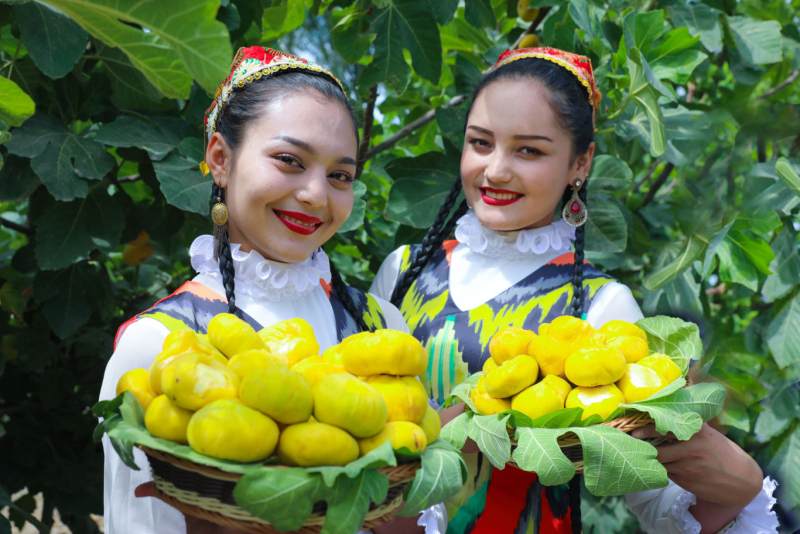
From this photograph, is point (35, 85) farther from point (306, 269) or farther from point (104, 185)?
point (306, 269)

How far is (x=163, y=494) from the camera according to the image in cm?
115

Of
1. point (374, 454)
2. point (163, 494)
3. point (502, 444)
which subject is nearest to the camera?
point (374, 454)

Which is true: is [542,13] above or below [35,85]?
above

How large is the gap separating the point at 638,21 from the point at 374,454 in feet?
6.25

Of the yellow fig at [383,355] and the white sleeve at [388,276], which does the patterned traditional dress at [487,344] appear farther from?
the yellow fig at [383,355]

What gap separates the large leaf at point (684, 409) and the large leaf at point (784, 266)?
33 centimetres

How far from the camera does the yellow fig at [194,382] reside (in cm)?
105

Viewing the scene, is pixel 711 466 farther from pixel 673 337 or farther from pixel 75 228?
pixel 75 228

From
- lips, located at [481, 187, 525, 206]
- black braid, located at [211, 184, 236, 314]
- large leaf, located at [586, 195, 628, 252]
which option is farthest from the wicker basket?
large leaf, located at [586, 195, 628, 252]

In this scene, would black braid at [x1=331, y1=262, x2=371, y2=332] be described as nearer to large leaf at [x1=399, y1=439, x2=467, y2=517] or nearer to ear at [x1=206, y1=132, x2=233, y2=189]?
ear at [x1=206, y1=132, x2=233, y2=189]

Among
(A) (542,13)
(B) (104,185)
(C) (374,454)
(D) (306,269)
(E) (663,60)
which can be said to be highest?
(A) (542,13)

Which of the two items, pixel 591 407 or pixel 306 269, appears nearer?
pixel 591 407

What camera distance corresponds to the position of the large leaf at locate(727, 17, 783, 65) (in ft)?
8.66

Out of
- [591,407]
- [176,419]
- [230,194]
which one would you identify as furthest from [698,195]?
[230,194]
